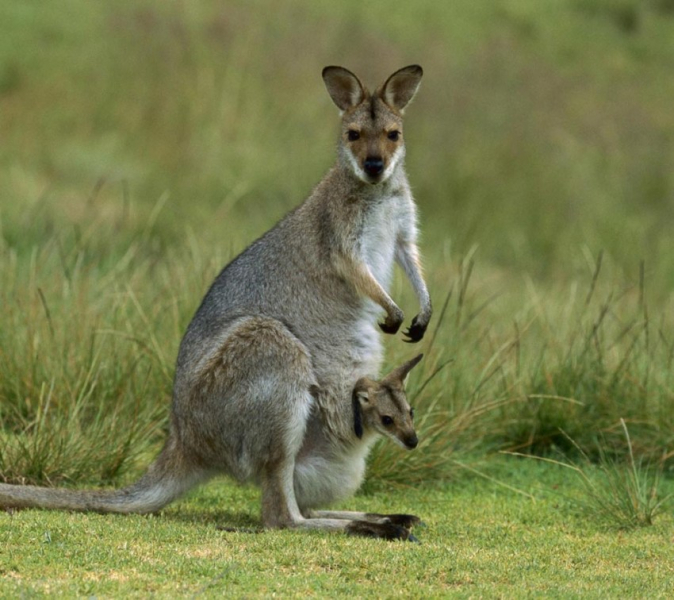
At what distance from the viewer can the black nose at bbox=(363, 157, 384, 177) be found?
19.6 ft

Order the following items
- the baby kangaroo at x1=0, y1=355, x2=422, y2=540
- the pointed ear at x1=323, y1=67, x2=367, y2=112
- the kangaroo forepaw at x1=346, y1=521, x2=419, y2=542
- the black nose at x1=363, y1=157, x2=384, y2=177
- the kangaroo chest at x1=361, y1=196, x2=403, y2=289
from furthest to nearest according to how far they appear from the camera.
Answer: the pointed ear at x1=323, y1=67, x2=367, y2=112
the kangaroo chest at x1=361, y1=196, x2=403, y2=289
the black nose at x1=363, y1=157, x2=384, y2=177
the baby kangaroo at x1=0, y1=355, x2=422, y2=540
the kangaroo forepaw at x1=346, y1=521, x2=419, y2=542

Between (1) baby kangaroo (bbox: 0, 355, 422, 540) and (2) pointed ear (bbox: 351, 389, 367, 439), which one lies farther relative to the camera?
(2) pointed ear (bbox: 351, 389, 367, 439)

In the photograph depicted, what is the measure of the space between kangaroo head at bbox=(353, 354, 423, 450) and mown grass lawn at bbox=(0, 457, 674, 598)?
0.48 m

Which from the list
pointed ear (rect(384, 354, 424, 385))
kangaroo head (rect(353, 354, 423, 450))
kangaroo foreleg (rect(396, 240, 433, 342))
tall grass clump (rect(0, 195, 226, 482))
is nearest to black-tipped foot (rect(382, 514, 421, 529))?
kangaroo head (rect(353, 354, 423, 450))

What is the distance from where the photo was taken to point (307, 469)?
5.73 meters

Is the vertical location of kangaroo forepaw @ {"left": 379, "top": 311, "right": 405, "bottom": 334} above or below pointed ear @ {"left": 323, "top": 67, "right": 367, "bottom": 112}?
below

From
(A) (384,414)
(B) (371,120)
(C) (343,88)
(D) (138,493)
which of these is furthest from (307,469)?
(C) (343,88)

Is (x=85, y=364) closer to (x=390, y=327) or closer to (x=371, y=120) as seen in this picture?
(x=390, y=327)

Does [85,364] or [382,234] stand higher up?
[382,234]

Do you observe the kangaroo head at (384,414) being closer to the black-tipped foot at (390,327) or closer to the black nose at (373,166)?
the black-tipped foot at (390,327)

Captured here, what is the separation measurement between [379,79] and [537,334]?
7331mm

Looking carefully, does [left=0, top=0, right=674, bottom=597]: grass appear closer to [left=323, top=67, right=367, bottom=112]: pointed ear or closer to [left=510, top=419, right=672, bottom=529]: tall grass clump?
[left=510, top=419, right=672, bottom=529]: tall grass clump

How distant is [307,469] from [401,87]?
2134 millimetres

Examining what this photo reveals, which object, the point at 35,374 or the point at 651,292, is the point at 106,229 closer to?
the point at 35,374
